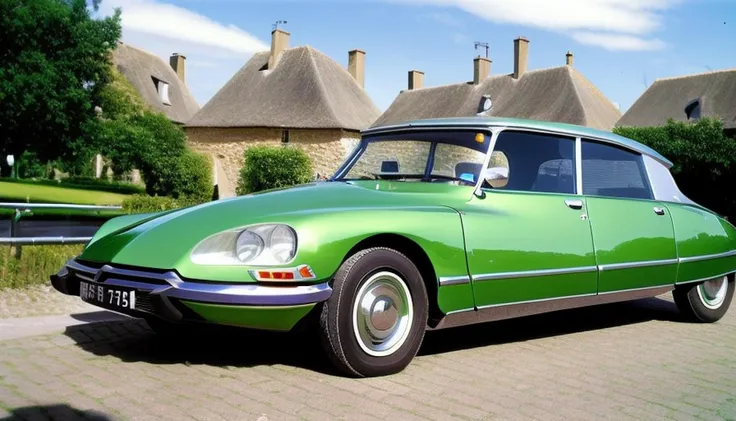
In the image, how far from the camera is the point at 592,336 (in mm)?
5977

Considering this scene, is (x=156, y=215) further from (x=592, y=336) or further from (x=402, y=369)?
(x=592, y=336)

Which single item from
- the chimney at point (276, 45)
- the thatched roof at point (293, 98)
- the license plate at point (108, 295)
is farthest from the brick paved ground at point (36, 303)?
the chimney at point (276, 45)

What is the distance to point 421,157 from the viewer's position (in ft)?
18.1

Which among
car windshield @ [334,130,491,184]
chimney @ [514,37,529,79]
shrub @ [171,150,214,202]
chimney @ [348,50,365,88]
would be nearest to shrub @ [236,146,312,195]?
shrub @ [171,150,214,202]

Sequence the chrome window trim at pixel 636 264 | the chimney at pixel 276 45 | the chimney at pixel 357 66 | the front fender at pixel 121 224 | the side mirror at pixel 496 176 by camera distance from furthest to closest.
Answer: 1. the chimney at pixel 357 66
2. the chimney at pixel 276 45
3. the chrome window trim at pixel 636 264
4. the side mirror at pixel 496 176
5. the front fender at pixel 121 224

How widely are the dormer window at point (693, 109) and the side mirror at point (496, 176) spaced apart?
40.9 metres

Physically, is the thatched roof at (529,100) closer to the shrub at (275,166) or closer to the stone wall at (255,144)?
the stone wall at (255,144)

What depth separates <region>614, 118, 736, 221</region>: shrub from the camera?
30.2m

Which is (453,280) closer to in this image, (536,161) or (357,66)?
(536,161)

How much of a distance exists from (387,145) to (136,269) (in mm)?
2431

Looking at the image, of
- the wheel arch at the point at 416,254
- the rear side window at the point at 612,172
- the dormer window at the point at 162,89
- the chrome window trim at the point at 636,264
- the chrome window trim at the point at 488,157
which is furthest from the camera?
the dormer window at the point at 162,89

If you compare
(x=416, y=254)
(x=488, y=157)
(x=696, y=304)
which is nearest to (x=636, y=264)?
(x=696, y=304)

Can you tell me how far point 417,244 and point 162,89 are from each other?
62.4 metres

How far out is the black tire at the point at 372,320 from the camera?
4066mm
